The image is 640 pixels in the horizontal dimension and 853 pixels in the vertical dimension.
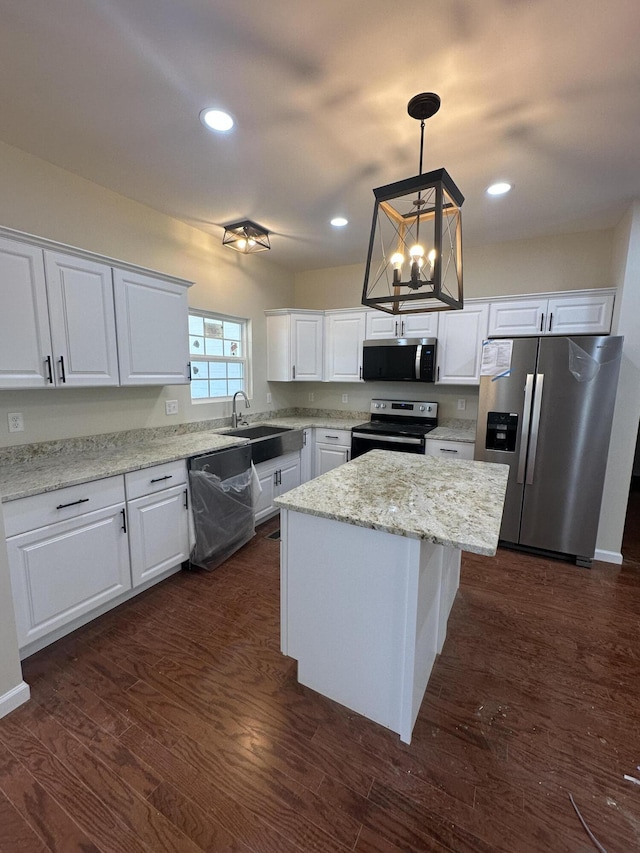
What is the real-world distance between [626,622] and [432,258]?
8.00 feet

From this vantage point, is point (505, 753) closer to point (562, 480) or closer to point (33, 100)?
point (562, 480)

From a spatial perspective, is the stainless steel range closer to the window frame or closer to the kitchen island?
the window frame

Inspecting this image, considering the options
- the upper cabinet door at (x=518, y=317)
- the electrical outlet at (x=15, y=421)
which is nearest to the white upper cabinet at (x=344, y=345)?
the upper cabinet door at (x=518, y=317)

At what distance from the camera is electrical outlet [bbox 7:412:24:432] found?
212cm

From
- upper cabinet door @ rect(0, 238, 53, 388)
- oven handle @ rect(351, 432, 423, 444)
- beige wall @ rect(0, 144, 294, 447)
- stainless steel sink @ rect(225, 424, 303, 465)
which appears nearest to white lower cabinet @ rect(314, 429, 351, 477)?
oven handle @ rect(351, 432, 423, 444)

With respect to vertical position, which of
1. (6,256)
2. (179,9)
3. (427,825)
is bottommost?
(427,825)

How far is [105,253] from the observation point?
8.39 feet

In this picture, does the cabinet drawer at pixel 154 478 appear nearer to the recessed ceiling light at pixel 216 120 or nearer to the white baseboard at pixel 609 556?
the recessed ceiling light at pixel 216 120

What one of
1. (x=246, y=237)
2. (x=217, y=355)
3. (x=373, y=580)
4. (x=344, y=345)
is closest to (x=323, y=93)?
(x=246, y=237)

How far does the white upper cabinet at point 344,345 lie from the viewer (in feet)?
13.1

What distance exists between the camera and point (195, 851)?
1104 millimetres

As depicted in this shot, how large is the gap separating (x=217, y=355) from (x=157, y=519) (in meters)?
1.87

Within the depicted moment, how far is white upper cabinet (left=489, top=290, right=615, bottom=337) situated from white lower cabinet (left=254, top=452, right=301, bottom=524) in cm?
229

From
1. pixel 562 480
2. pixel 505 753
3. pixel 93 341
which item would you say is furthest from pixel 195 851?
pixel 562 480
